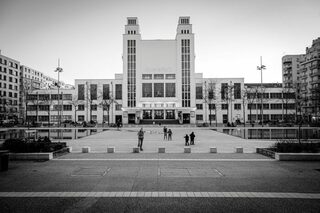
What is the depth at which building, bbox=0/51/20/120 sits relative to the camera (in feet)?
240

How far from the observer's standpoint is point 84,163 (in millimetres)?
13469

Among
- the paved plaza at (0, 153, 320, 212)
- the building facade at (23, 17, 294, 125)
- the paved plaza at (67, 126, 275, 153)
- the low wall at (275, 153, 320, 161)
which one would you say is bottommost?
the paved plaza at (67, 126, 275, 153)

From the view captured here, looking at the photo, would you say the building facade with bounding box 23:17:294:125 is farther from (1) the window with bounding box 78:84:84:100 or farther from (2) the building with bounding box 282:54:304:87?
(2) the building with bounding box 282:54:304:87

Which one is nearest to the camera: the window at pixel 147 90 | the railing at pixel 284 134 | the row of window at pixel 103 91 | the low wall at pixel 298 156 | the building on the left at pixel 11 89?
the low wall at pixel 298 156

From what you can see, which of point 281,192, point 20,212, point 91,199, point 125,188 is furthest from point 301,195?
point 20,212

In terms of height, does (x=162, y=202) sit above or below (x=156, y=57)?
below

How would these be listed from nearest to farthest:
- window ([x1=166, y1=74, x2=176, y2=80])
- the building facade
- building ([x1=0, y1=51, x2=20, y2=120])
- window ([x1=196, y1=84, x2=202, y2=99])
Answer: the building facade < building ([x1=0, y1=51, x2=20, y2=120]) < window ([x1=166, y1=74, x2=176, y2=80]) < window ([x1=196, y1=84, x2=202, y2=99])

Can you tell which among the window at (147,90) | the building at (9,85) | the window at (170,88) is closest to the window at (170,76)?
the window at (170,88)

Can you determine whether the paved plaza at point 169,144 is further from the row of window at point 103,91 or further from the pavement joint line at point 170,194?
the row of window at point 103,91

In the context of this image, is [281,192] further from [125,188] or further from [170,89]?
[170,89]

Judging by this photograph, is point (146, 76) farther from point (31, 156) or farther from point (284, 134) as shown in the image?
point (31, 156)

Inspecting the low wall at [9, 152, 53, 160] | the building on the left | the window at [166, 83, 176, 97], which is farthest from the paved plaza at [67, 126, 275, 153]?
the building on the left

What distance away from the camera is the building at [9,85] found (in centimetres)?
7319

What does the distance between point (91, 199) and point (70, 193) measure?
1212mm
